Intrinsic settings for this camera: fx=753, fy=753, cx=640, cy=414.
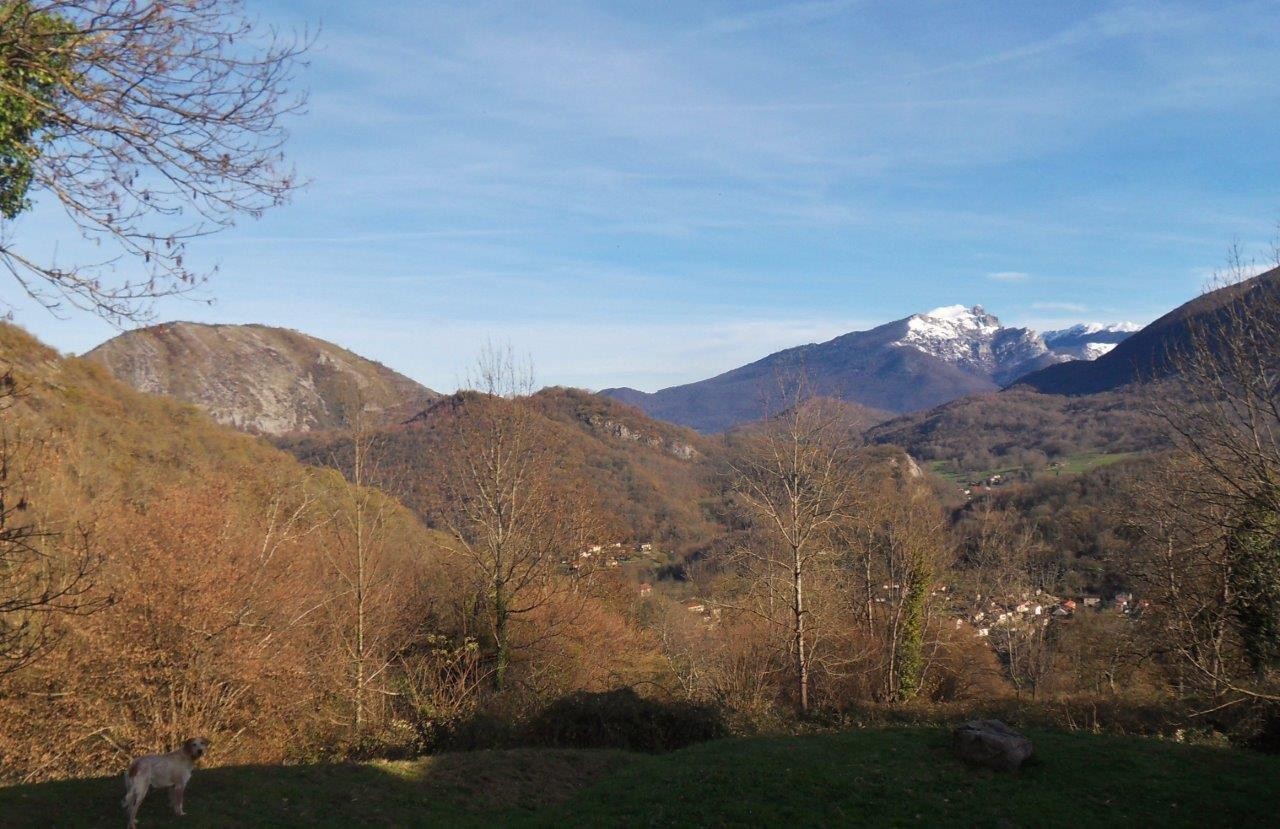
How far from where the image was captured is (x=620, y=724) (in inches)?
681

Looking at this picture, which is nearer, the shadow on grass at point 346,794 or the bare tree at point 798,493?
the shadow on grass at point 346,794

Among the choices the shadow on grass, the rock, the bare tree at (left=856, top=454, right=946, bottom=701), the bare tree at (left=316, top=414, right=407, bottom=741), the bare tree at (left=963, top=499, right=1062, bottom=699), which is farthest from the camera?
the bare tree at (left=963, top=499, right=1062, bottom=699)

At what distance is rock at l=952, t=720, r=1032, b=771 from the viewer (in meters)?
11.4

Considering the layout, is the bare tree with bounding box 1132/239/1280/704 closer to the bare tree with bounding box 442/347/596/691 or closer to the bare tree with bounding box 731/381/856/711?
the bare tree with bounding box 731/381/856/711

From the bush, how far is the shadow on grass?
104 inches

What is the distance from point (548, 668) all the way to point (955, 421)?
11199cm

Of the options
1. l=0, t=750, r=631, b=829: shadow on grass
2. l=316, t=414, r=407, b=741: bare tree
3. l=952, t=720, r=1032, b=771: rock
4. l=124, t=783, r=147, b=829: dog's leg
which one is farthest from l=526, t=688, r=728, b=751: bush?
l=124, t=783, r=147, b=829: dog's leg

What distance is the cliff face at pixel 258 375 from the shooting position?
84.6 metres

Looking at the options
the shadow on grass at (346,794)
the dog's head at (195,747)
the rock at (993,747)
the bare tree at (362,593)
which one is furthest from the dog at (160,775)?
the rock at (993,747)

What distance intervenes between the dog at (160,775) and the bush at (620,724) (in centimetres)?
904

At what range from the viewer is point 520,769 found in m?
13.3

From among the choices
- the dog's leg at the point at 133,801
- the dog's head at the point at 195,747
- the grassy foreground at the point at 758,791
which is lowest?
the grassy foreground at the point at 758,791

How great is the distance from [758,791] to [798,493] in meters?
9.18

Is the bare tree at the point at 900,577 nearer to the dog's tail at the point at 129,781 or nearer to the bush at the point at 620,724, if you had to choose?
the bush at the point at 620,724
